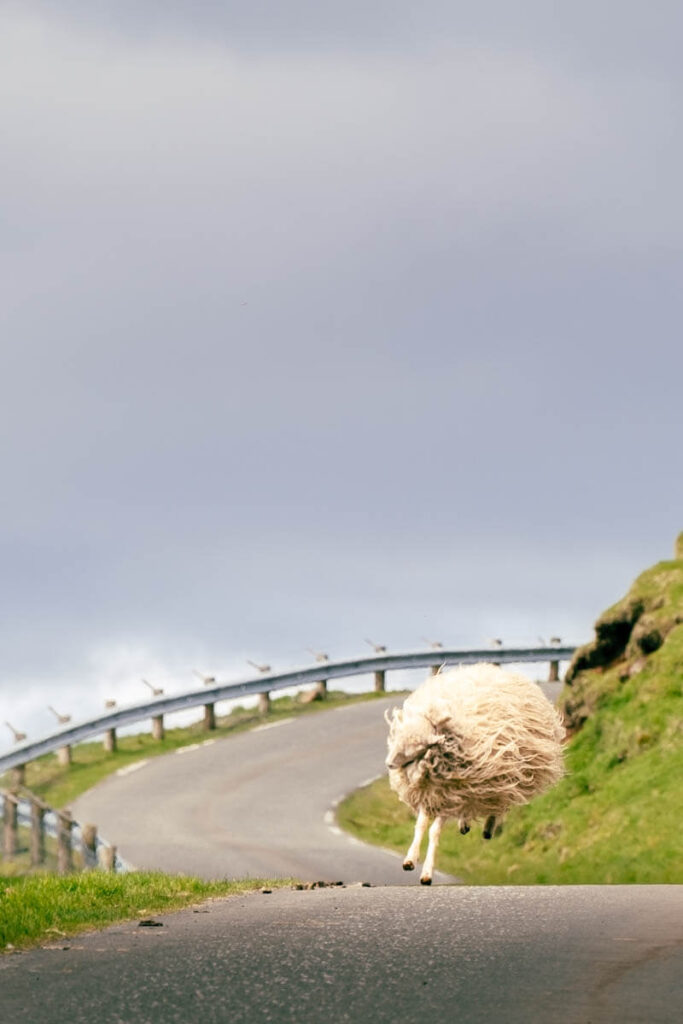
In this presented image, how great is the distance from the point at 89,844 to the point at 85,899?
1547 centimetres

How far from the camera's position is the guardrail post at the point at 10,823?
31703 mm

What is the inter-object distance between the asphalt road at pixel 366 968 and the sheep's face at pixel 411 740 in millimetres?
4616

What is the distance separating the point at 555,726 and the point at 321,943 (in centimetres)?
890

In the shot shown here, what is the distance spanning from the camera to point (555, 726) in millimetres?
16734

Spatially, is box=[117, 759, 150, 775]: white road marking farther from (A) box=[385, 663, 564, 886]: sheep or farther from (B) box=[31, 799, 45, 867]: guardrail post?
(A) box=[385, 663, 564, 886]: sheep

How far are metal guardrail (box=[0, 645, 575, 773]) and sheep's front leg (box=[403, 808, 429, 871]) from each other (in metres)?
20.9

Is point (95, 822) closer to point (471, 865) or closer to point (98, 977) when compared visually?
point (471, 865)

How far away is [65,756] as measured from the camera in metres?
35.7

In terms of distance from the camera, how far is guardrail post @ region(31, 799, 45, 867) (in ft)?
99.6

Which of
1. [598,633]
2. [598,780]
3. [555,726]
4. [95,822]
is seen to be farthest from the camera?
[95,822]

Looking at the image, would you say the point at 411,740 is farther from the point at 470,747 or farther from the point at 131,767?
the point at 131,767

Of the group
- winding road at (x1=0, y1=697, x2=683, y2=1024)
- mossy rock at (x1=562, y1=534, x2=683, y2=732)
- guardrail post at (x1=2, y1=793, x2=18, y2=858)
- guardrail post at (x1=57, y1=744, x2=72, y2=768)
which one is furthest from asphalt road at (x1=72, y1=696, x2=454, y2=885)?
winding road at (x1=0, y1=697, x2=683, y2=1024)

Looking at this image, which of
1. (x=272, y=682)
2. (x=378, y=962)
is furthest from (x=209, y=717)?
(x=378, y=962)

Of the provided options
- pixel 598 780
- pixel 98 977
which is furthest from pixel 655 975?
pixel 598 780
